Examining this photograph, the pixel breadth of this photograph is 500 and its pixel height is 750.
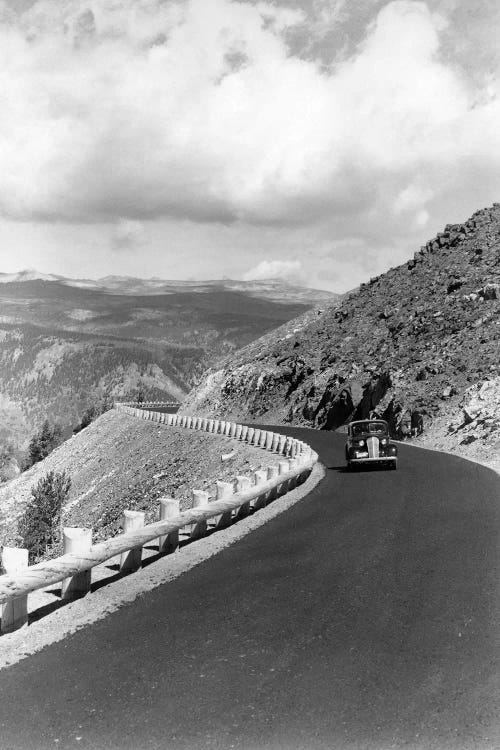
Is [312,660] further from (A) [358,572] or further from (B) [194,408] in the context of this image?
(B) [194,408]

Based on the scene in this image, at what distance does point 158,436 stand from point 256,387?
69.6ft

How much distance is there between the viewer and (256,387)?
237ft

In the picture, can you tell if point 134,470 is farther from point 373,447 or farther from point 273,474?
point 273,474

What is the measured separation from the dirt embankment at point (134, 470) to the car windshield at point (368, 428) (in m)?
5.41

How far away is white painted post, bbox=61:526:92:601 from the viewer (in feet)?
25.0

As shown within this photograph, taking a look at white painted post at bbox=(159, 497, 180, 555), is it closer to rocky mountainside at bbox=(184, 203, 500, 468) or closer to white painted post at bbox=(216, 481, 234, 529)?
white painted post at bbox=(216, 481, 234, 529)

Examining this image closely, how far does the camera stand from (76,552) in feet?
25.1

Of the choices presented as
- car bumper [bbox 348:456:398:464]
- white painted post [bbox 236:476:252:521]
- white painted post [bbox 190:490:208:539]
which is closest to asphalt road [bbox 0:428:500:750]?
white painted post [bbox 190:490:208:539]

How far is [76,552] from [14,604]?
1054mm

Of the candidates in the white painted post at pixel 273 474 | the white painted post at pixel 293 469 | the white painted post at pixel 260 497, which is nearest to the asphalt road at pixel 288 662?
the white painted post at pixel 260 497

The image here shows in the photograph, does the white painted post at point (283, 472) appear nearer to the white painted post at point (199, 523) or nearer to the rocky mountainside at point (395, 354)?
the white painted post at point (199, 523)

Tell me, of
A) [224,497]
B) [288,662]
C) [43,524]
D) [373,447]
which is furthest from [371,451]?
[43,524]

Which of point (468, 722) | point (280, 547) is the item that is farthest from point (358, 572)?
point (468, 722)

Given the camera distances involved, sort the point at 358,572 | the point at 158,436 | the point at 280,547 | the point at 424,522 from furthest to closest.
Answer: the point at 158,436, the point at 424,522, the point at 280,547, the point at 358,572
